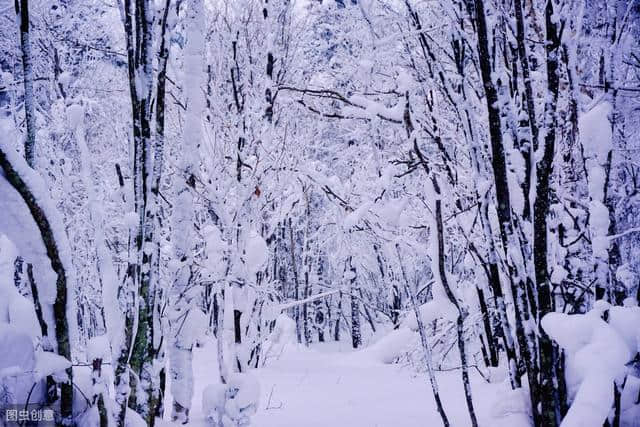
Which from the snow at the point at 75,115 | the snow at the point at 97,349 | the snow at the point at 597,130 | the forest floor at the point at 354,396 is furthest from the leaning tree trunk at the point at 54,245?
the snow at the point at 597,130

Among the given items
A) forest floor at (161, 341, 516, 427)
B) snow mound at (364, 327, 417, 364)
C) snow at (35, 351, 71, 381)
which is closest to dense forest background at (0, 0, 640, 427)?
snow at (35, 351, 71, 381)

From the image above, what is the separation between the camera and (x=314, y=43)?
27.6ft

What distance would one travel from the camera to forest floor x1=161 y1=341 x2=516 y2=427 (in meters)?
3.59

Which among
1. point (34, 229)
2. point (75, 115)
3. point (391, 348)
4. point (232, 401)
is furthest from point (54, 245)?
point (391, 348)

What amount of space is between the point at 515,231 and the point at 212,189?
261cm

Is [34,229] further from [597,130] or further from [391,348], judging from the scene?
[391,348]

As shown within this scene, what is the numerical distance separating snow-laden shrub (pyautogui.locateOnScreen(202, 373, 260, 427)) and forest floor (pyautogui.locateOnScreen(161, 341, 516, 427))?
24 centimetres

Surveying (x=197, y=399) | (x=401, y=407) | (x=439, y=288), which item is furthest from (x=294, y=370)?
(x=439, y=288)

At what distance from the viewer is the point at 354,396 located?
4840mm

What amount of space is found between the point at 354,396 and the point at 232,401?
7.15ft

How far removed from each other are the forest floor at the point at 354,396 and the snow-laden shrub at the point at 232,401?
0.24 m

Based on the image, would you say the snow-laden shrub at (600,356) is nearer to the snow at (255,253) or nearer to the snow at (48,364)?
the snow at (48,364)

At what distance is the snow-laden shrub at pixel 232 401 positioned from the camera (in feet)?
10.0

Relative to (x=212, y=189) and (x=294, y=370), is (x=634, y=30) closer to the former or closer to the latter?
(x=212, y=189)
